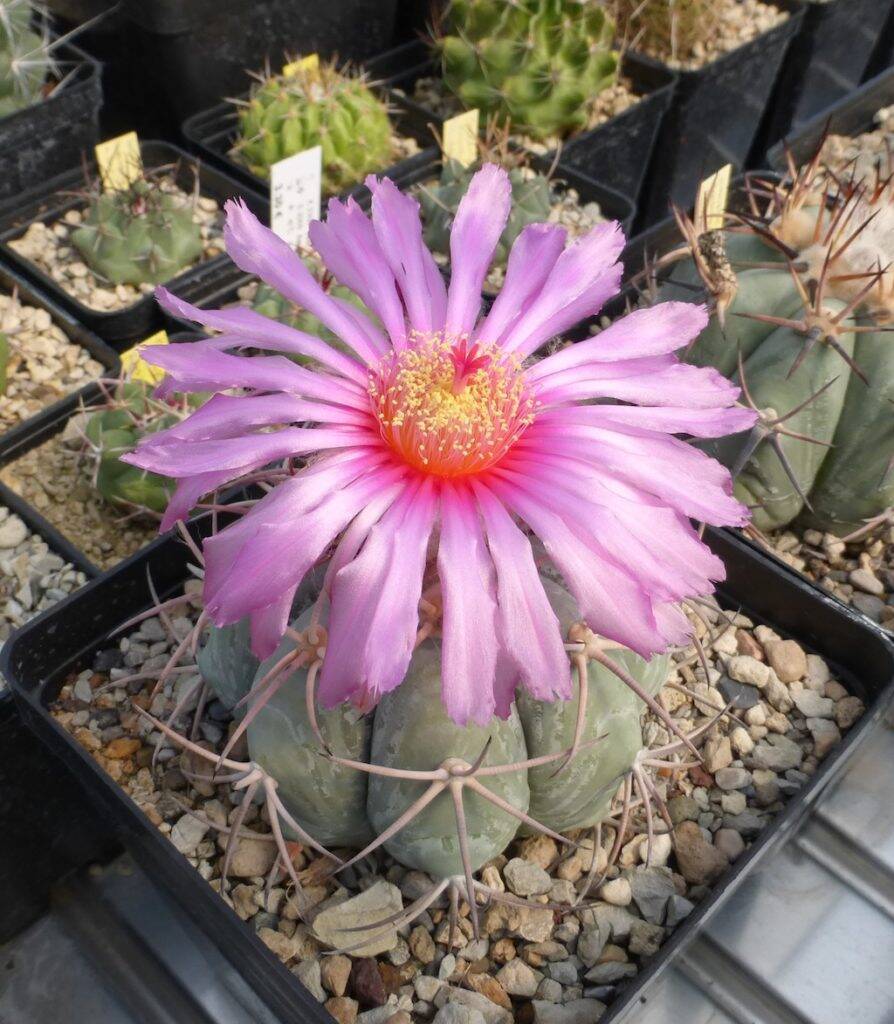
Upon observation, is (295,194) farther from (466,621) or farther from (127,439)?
(466,621)

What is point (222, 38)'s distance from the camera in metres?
1.84

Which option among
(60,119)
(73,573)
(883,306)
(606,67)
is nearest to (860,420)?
(883,306)

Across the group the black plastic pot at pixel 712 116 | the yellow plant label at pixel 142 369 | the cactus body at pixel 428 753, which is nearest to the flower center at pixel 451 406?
the cactus body at pixel 428 753

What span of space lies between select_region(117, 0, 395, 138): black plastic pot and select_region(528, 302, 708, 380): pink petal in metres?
1.30

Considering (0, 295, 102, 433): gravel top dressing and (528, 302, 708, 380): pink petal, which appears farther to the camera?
(0, 295, 102, 433): gravel top dressing

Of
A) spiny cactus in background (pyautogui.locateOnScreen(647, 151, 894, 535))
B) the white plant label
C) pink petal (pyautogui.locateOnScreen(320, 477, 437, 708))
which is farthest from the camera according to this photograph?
the white plant label

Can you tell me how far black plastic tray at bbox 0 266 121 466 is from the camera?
1385mm

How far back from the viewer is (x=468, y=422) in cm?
67

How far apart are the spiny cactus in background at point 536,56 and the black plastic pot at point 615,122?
0.23 feet

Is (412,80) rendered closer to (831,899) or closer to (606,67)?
(606,67)

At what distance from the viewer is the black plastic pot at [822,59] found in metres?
2.18

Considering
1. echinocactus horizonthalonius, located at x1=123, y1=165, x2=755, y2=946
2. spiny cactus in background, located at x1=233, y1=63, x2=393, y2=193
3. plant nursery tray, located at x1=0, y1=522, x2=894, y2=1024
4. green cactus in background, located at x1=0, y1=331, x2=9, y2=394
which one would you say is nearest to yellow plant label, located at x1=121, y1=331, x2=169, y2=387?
green cactus in background, located at x1=0, y1=331, x2=9, y2=394

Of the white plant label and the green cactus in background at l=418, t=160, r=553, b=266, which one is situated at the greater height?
the green cactus in background at l=418, t=160, r=553, b=266

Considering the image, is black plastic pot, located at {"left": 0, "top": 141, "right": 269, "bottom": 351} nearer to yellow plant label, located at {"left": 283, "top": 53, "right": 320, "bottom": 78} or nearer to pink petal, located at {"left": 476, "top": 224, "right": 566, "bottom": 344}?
yellow plant label, located at {"left": 283, "top": 53, "right": 320, "bottom": 78}
